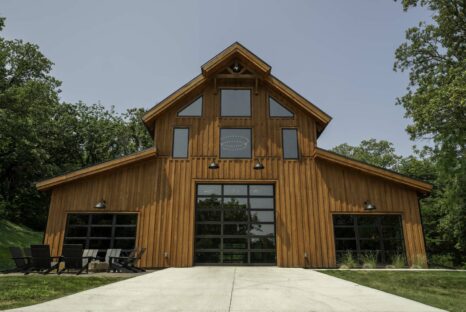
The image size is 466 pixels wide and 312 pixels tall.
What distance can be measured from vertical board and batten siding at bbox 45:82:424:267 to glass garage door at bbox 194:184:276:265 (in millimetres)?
357

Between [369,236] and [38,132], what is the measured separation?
2680 cm

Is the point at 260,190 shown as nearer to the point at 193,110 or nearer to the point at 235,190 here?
the point at 235,190

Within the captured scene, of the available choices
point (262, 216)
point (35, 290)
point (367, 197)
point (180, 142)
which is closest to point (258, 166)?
point (262, 216)

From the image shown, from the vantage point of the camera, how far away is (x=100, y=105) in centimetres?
3450

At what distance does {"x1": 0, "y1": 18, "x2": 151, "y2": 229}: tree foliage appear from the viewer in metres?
21.0

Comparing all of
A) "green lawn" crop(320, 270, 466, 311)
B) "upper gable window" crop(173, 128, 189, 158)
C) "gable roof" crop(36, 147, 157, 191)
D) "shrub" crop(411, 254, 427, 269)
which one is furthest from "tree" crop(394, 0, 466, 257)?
"gable roof" crop(36, 147, 157, 191)

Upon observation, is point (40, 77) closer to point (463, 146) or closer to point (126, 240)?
point (126, 240)

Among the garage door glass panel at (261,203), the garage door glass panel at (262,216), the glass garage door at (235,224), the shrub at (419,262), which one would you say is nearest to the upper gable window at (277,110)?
the glass garage door at (235,224)

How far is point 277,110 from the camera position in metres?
13.7

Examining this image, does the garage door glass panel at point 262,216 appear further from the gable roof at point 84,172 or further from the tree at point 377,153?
the tree at point 377,153

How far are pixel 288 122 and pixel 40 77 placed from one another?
2461cm

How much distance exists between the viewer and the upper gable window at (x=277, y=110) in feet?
44.8

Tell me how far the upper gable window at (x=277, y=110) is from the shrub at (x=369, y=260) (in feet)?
21.3

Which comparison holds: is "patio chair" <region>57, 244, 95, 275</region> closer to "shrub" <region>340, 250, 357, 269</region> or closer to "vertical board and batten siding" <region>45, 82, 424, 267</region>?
"vertical board and batten siding" <region>45, 82, 424, 267</region>
